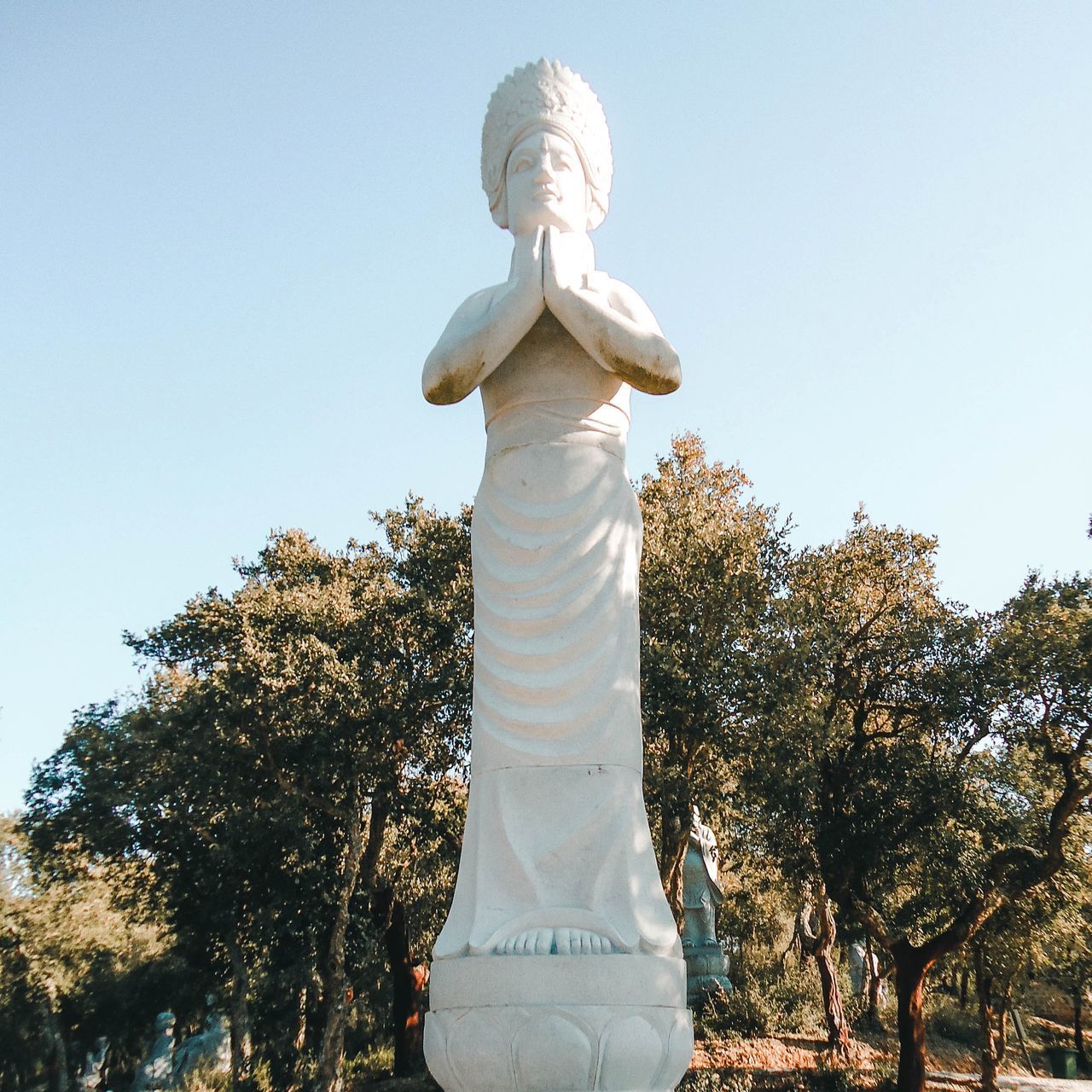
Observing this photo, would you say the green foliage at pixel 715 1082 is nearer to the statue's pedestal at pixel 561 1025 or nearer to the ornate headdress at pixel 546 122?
the statue's pedestal at pixel 561 1025

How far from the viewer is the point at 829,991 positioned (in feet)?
66.5

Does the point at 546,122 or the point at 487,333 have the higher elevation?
the point at 546,122

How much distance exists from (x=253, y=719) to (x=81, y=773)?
4.73 metres

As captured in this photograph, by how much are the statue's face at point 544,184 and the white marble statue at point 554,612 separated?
12 millimetres

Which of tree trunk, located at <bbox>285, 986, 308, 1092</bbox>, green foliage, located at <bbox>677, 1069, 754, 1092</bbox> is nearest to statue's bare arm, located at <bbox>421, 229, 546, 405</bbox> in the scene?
green foliage, located at <bbox>677, 1069, 754, 1092</bbox>

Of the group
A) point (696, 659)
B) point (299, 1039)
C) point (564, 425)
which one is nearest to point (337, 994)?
point (696, 659)

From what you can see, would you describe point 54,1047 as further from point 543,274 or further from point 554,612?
point 543,274

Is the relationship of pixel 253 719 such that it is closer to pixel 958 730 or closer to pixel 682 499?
pixel 682 499

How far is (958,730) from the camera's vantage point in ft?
55.7

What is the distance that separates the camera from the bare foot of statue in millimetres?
4496

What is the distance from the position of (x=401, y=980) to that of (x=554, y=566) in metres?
17.3

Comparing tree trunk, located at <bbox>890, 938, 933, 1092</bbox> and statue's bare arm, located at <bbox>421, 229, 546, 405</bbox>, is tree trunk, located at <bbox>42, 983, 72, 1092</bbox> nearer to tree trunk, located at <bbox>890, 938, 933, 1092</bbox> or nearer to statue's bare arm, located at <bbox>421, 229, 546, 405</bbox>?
tree trunk, located at <bbox>890, 938, 933, 1092</bbox>

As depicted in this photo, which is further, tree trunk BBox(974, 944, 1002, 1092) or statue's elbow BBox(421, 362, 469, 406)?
tree trunk BBox(974, 944, 1002, 1092)

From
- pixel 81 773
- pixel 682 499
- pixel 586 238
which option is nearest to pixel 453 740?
pixel 682 499
